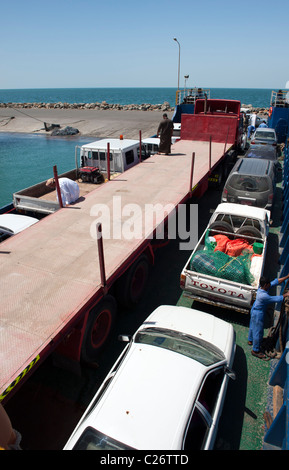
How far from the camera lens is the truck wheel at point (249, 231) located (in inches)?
296

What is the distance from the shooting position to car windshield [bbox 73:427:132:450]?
3064 millimetres

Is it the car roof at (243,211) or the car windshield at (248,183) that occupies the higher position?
the car windshield at (248,183)

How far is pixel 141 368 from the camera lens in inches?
150

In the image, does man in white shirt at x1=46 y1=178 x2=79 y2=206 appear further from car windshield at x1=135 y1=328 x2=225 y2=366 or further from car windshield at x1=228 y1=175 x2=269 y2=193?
car windshield at x1=228 y1=175 x2=269 y2=193

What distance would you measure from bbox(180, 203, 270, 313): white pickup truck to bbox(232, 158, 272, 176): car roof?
2.42 meters

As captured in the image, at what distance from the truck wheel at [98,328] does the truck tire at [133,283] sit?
1.73ft

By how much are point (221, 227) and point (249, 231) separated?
71 centimetres

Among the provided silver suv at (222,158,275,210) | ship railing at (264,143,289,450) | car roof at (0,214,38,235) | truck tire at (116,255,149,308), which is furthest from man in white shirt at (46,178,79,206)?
ship railing at (264,143,289,450)

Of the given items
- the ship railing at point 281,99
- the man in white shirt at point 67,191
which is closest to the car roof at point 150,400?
the man in white shirt at point 67,191

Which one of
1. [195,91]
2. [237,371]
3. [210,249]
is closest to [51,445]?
[237,371]

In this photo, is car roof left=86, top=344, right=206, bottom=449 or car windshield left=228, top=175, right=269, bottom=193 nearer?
car roof left=86, top=344, right=206, bottom=449

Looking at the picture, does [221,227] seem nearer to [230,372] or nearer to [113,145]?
[230,372]

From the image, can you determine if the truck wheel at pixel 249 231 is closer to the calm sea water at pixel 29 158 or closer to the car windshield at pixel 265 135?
the calm sea water at pixel 29 158

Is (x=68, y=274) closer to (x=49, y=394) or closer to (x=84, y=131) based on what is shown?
(x=49, y=394)
